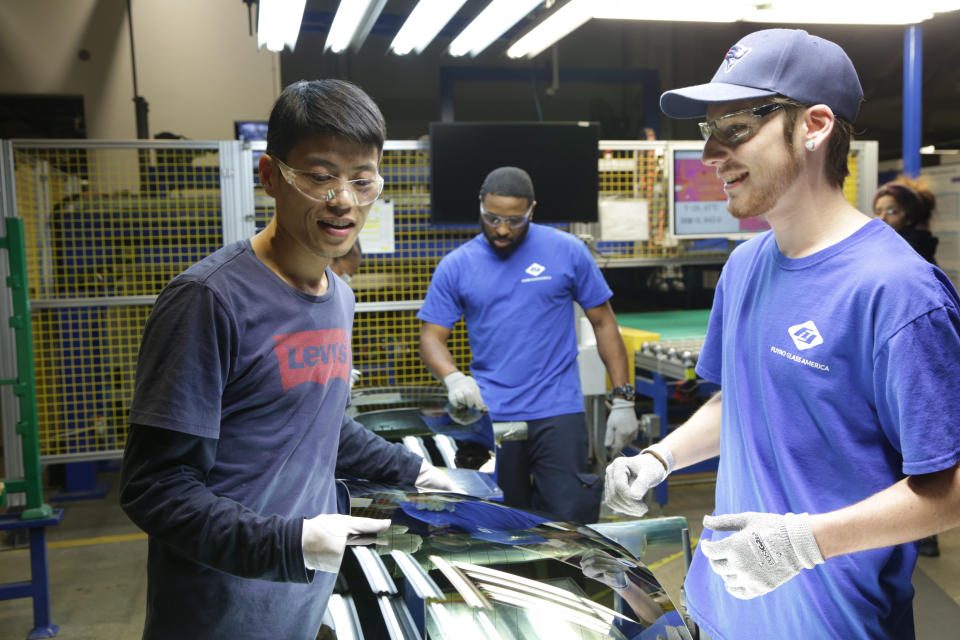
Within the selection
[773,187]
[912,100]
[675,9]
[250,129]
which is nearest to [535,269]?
[675,9]

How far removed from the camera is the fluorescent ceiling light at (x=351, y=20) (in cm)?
349

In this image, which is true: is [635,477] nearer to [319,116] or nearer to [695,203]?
[319,116]

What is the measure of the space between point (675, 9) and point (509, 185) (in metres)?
1.16

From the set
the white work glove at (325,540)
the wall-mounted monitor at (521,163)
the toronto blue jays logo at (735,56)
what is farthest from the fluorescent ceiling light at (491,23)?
the white work glove at (325,540)

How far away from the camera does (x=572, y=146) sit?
15.2 ft

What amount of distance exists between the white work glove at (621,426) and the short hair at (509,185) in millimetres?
971

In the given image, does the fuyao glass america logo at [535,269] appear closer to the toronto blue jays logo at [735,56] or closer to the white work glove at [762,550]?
the toronto blue jays logo at [735,56]

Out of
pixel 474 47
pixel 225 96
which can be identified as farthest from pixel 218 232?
pixel 225 96

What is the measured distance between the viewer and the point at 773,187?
1.33 meters

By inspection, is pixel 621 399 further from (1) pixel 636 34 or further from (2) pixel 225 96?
(1) pixel 636 34

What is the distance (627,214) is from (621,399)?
1.83 meters

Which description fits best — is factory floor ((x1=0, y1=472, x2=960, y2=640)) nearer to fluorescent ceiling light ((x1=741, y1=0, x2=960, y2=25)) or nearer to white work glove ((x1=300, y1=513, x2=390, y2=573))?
white work glove ((x1=300, y1=513, x2=390, y2=573))

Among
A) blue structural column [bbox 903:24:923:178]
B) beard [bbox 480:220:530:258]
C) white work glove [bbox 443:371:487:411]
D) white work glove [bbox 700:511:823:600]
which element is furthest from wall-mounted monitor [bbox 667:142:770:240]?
white work glove [bbox 700:511:823:600]

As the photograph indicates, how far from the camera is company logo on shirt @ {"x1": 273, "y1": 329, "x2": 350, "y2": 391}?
1211 mm
